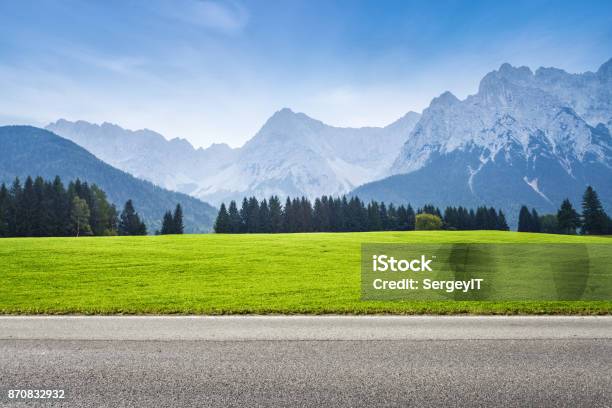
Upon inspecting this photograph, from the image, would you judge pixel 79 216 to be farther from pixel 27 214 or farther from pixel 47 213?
pixel 27 214

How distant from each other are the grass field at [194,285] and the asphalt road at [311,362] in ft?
7.10

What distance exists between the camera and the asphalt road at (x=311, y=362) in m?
7.09

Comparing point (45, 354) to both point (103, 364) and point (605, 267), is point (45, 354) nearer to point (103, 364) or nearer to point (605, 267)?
point (103, 364)

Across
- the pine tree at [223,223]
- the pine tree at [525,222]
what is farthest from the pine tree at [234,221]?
the pine tree at [525,222]

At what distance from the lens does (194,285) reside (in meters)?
20.3

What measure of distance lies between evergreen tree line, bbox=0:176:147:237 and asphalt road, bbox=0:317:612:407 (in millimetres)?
90315

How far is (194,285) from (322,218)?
115 meters

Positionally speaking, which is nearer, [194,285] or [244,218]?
[194,285]

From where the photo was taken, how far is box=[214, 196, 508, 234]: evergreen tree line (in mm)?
124188

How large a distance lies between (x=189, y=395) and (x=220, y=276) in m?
16.6

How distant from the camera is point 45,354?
30.2ft

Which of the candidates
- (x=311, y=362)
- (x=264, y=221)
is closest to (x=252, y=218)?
(x=264, y=221)

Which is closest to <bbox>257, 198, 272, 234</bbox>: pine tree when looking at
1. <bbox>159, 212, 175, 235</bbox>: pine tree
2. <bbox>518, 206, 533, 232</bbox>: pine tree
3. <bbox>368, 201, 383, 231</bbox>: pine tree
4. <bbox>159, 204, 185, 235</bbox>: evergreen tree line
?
<bbox>159, 204, 185, 235</bbox>: evergreen tree line

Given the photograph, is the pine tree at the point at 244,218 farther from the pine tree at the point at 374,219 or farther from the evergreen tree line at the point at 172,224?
the pine tree at the point at 374,219
